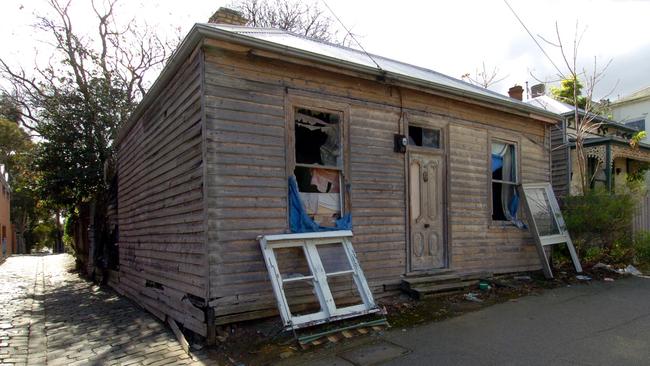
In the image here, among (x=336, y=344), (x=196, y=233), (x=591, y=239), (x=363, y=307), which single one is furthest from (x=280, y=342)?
(x=591, y=239)

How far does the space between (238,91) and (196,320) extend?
3.01 metres

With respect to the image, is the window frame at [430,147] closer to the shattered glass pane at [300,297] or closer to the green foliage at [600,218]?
the shattered glass pane at [300,297]

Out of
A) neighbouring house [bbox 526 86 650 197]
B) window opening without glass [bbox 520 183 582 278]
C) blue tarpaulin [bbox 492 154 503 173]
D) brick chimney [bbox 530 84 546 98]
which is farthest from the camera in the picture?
brick chimney [bbox 530 84 546 98]

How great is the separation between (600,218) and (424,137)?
4.49 meters

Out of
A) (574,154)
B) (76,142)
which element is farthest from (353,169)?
(76,142)

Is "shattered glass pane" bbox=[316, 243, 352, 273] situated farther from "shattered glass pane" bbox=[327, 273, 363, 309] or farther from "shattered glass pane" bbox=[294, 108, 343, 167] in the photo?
"shattered glass pane" bbox=[294, 108, 343, 167]

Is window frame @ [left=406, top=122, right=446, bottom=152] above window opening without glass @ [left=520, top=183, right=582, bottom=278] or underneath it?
above

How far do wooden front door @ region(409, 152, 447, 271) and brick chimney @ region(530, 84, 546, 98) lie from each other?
14040mm

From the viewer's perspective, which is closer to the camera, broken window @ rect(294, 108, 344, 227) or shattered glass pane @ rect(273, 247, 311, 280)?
shattered glass pane @ rect(273, 247, 311, 280)

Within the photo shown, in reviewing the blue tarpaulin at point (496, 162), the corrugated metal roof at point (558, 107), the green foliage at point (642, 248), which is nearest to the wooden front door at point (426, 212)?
the blue tarpaulin at point (496, 162)

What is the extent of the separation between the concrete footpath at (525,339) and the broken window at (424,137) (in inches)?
117

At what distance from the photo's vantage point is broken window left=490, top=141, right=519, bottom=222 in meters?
9.23

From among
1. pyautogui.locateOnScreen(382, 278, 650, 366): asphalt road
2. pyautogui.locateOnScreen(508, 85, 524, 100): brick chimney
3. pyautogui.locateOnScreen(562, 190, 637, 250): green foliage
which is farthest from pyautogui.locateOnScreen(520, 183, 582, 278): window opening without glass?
pyautogui.locateOnScreen(508, 85, 524, 100): brick chimney

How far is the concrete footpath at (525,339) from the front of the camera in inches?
182
